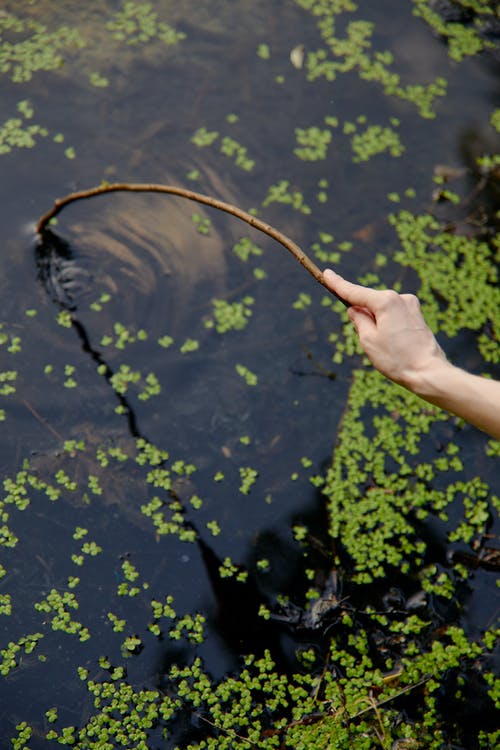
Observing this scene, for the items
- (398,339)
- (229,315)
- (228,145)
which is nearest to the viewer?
(398,339)

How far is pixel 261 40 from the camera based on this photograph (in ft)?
14.1

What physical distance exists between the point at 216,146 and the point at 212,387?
1.48m

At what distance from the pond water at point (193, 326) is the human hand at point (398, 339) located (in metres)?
1.26

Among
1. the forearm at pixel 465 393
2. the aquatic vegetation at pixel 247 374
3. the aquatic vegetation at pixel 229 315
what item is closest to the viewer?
the forearm at pixel 465 393

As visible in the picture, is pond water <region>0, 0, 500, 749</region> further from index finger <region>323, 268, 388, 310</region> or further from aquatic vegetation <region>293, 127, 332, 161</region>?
index finger <region>323, 268, 388, 310</region>

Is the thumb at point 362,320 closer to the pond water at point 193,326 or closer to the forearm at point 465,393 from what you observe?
the forearm at point 465,393

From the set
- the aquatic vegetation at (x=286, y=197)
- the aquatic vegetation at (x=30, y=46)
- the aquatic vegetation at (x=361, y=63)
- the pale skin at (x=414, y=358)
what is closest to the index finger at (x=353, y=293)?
the pale skin at (x=414, y=358)

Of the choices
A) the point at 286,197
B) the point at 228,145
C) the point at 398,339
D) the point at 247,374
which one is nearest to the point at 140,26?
the point at 228,145

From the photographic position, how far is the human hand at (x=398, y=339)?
1768 mm

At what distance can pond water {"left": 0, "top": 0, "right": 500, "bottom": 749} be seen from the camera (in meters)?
2.63

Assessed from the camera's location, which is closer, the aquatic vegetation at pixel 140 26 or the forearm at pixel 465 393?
the forearm at pixel 465 393

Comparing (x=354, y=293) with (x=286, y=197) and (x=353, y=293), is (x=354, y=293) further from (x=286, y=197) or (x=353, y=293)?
(x=286, y=197)

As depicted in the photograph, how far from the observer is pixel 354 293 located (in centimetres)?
187

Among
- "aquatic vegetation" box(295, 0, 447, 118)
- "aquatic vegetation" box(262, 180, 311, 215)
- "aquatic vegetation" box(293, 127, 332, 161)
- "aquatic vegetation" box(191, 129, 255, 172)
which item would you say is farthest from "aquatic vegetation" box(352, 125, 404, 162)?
"aquatic vegetation" box(191, 129, 255, 172)
